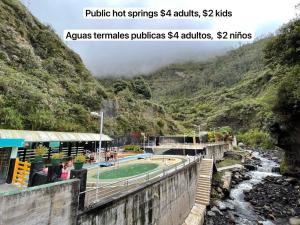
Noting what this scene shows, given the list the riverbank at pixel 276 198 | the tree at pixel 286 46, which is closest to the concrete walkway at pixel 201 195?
the riverbank at pixel 276 198

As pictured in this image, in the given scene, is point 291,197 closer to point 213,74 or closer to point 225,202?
point 225,202

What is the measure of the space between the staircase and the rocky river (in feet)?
3.03

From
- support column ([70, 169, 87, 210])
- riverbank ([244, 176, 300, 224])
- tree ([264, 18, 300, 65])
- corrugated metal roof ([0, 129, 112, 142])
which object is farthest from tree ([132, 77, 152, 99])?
support column ([70, 169, 87, 210])

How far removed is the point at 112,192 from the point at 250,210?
14.9m

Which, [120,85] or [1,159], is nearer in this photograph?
[1,159]

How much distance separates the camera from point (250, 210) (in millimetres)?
17922

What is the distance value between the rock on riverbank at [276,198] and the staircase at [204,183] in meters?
4.38

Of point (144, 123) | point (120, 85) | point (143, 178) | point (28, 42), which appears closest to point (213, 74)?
point (120, 85)

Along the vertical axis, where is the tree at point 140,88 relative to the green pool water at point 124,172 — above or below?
above

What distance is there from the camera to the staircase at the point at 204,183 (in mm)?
17706

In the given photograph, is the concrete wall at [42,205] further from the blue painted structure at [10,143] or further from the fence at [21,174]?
the blue painted structure at [10,143]

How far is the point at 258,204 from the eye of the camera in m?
19.0

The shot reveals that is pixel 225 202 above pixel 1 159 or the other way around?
the other way around

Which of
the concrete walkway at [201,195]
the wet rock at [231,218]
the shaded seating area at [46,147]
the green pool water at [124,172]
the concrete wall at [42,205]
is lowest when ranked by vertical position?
the wet rock at [231,218]
